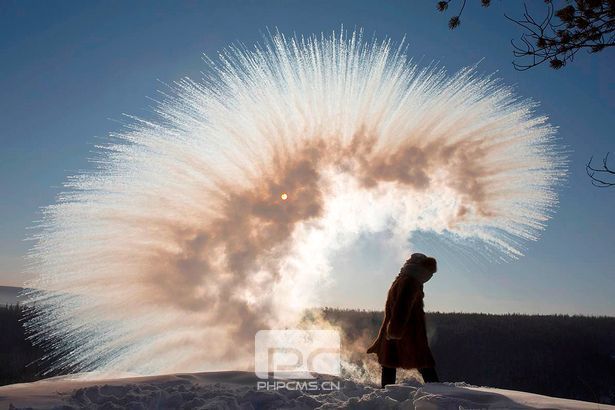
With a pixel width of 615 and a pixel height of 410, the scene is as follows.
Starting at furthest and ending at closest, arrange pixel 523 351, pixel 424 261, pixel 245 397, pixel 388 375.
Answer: pixel 523 351 < pixel 424 261 < pixel 388 375 < pixel 245 397

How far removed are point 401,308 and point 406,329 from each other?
38 centimetres

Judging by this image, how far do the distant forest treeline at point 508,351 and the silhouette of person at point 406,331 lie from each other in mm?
14138

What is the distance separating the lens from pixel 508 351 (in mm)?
Answer: 27703

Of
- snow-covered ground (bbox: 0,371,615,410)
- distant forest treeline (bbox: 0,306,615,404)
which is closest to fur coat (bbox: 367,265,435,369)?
snow-covered ground (bbox: 0,371,615,410)

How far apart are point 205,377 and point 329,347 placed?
4.18m

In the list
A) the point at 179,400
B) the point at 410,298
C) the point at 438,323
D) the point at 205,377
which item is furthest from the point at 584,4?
the point at 438,323

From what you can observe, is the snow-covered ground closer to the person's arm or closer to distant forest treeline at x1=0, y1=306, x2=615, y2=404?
the person's arm

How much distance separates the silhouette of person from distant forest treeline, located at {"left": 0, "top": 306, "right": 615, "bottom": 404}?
14138 millimetres

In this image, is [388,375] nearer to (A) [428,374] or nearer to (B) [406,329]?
(A) [428,374]

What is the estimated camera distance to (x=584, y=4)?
5.25m

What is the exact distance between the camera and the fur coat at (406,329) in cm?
782

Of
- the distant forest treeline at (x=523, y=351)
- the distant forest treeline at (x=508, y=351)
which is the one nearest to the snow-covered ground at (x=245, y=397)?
the distant forest treeline at (x=523, y=351)

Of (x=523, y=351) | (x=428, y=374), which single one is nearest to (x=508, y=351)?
(x=523, y=351)

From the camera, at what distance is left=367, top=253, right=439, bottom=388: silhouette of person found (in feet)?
25.7
